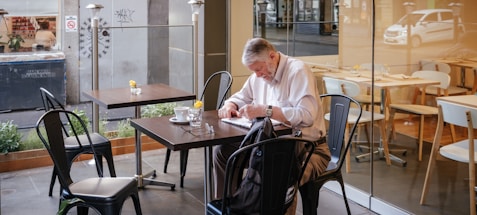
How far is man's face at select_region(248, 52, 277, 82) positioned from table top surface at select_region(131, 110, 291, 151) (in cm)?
34

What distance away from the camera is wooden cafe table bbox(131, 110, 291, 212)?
10.6ft

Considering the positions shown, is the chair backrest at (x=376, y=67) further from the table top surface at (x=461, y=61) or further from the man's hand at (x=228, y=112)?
the man's hand at (x=228, y=112)

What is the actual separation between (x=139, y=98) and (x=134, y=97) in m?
0.07

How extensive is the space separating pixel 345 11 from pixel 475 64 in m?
1.43

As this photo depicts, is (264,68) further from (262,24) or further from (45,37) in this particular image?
(45,37)

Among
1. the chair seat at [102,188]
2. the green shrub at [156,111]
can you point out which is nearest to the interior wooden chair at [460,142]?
the chair seat at [102,188]

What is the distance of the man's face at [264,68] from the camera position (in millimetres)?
3549

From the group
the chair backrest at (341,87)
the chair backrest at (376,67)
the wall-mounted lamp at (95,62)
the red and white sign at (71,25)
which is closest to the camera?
the chair backrest at (376,67)

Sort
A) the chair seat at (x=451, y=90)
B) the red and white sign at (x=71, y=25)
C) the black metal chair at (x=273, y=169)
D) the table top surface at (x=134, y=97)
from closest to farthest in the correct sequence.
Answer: the black metal chair at (x=273, y=169) → the chair seat at (x=451, y=90) → the table top surface at (x=134, y=97) → the red and white sign at (x=71, y=25)

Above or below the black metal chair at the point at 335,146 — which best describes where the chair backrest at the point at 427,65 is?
above

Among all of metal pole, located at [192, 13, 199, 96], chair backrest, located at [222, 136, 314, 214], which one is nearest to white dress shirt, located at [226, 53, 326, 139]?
chair backrest, located at [222, 136, 314, 214]

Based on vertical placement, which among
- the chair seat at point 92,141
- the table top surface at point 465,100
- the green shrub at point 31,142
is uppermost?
the table top surface at point 465,100

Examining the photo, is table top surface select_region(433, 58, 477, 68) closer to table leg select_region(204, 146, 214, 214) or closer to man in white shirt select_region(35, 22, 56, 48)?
table leg select_region(204, 146, 214, 214)

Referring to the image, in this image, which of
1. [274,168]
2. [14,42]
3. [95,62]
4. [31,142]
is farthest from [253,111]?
[14,42]
